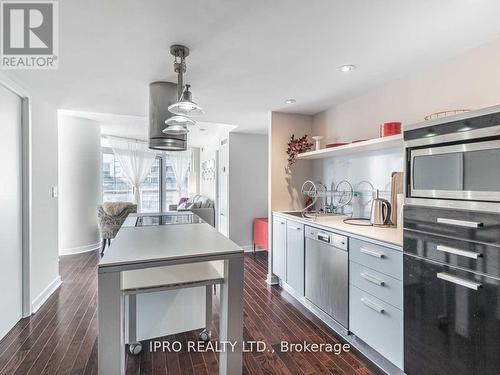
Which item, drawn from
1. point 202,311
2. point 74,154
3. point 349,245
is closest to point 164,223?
point 202,311

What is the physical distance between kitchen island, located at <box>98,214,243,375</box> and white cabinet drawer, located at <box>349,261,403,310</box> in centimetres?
102

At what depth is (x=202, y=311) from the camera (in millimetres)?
2303

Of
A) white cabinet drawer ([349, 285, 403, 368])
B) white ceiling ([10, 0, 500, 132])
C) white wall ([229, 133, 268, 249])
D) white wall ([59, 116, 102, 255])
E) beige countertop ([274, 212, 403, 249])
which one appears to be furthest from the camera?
white wall ([229, 133, 268, 249])

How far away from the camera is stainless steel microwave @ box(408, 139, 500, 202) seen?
1.31 meters

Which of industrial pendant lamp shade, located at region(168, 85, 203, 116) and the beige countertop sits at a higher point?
industrial pendant lamp shade, located at region(168, 85, 203, 116)

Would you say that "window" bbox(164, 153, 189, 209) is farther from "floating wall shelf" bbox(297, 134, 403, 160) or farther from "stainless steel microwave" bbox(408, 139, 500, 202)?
"stainless steel microwave" bbox(408, 139, 500, 202)

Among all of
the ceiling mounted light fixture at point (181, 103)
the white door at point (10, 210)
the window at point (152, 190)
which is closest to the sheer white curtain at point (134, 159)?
the window at point (152, 190)

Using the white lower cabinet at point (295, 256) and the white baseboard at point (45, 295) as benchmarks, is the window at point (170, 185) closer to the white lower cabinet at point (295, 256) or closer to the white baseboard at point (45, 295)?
the white baseboard at point (45, 295)

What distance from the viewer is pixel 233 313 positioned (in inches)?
60.6

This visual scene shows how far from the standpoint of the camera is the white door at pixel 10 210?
2.25 m

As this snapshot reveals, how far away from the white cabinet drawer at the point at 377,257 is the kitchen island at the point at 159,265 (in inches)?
40.3

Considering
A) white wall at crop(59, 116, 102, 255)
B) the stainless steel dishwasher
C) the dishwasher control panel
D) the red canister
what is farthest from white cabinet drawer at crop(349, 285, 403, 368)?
white wall at crop(59, 116, 102, 255)

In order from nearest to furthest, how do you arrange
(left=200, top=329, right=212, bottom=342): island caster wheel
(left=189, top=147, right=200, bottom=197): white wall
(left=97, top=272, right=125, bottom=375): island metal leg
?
(left=97, top=272, right=125, bottom=375): island metal leg < (left=200, top=329, right=212, bottom=342): island caster wheel < (left=189, top=147, right=200, bottom=197): white wall

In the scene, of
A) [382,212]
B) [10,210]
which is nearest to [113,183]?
[10,210]
